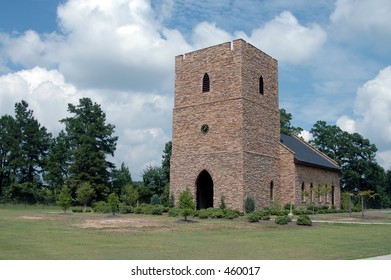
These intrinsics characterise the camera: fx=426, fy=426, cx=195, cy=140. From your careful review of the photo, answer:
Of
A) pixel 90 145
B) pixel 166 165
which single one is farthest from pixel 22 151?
pixel 166 165

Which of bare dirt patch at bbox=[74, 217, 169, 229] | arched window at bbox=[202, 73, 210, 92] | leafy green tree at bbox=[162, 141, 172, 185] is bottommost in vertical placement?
bare dirt patch at bbox=[74, 217, 169, 229]

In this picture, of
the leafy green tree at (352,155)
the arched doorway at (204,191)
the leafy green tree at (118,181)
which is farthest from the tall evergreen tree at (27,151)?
the leafy green tree at (352,155)

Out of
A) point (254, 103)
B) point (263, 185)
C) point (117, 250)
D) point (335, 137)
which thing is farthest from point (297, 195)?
point (335, 137)

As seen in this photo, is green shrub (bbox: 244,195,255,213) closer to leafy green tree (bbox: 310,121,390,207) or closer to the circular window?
the circular window

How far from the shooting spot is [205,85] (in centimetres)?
3691

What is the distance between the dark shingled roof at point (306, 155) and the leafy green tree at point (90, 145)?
24.7 meters

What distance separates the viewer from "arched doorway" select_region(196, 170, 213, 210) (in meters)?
37.5

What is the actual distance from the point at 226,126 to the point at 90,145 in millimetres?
26767

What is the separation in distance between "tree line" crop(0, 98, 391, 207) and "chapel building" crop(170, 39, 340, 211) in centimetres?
1647

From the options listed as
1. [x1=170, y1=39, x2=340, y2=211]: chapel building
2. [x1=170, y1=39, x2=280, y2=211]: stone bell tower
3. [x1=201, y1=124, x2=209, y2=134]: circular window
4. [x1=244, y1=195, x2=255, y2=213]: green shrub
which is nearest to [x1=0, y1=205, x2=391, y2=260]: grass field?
[x1=244, y1=195, x2=255, y2=213]: green shrub

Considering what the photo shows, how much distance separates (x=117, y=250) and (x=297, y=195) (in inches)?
1087

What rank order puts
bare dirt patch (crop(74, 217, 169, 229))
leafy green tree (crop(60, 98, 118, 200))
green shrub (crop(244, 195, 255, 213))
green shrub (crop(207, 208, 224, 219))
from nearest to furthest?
1. bare dirt patch (crop(74, 217, 169, 229))
2. green shrub (crop(207, 208, 224, 219))
3. green shrub (crop(244, 195, 255, 213))
4. leafy green tree (crop(60, 98, 118, 200))

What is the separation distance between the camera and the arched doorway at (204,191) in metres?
37.5
